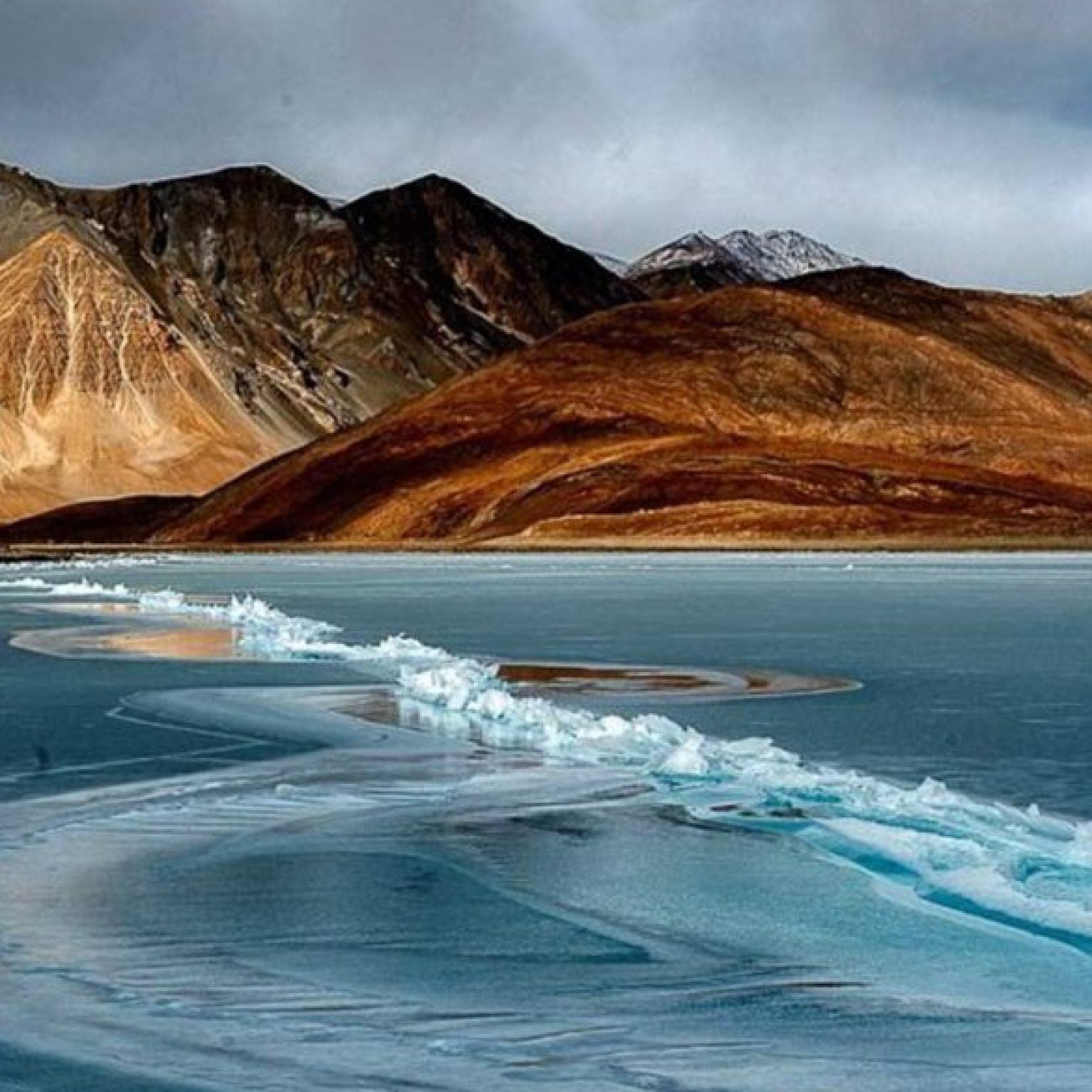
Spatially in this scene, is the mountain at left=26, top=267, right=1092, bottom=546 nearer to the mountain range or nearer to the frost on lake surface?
the mountain range

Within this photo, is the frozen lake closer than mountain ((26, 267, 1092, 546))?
Yes

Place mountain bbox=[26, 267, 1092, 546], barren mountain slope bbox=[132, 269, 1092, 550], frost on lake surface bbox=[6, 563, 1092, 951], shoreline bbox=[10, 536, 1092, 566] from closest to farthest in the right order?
frost on lake surface bbox=[6, 563, 1092, 951], shoreline bbox=[10, 536, 1092, 566], mountain bbox=[26, 267, 1092, 546], barren mountain slope bbox=[132, 269, 1092, 550]

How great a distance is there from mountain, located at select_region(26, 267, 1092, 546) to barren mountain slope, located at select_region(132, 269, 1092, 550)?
0.90ft

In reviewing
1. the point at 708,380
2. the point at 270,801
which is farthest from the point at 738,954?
the point at 708,380

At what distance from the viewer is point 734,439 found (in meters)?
161

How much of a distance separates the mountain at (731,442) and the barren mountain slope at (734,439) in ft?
0.90

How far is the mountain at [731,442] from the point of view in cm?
13900

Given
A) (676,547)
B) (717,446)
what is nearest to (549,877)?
(676,547)

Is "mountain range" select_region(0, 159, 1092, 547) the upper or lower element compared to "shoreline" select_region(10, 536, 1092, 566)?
upper

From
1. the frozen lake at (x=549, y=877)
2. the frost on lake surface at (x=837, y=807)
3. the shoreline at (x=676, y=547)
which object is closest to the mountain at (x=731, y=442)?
the shoreline at (x=676, y=547)

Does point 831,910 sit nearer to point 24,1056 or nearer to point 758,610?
point 24,1056

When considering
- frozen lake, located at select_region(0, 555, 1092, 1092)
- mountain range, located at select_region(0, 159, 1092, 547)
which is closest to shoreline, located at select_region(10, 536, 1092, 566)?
mountain range, located at select_region(0, 159, 1092, 547)

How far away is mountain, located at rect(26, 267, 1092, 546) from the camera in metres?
139

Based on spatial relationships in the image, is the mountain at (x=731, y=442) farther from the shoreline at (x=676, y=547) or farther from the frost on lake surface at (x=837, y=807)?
the frost on lake surface at (x=837, y=807)
